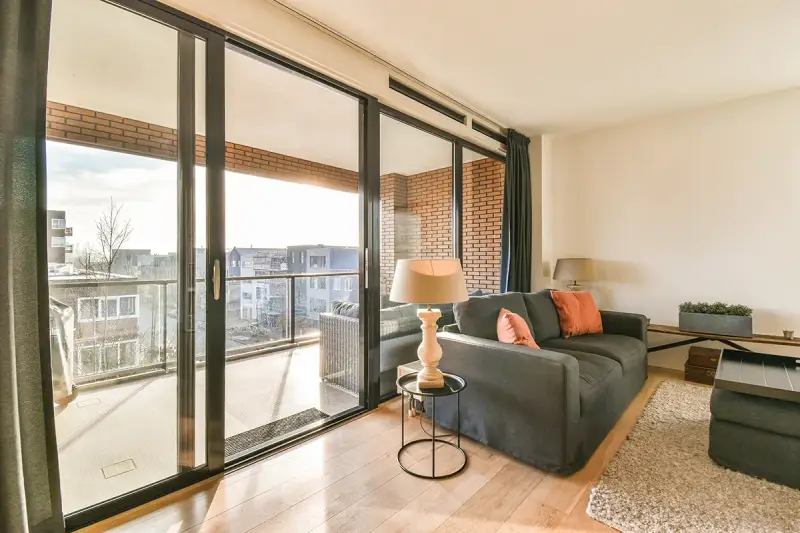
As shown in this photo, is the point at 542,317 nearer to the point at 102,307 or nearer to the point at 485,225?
the point at 485,225

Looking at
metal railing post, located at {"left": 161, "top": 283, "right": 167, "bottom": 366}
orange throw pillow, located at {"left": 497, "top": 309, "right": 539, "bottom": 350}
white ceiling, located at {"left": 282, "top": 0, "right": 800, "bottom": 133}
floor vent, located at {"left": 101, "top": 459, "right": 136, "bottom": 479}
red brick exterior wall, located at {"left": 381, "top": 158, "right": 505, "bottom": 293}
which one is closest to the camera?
floor vent, located at {"left": 101, "top": 459, "right": 136, "bottom": 479}

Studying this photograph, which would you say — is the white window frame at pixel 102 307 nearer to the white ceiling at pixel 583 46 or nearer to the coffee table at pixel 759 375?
the white ceiling at pixel 583 46

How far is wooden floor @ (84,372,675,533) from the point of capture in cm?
159

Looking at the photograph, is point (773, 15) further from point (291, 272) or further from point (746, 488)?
point (291, 272)

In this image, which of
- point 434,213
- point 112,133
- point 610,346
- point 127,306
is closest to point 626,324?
point 610,346

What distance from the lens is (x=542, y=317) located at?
3145mm

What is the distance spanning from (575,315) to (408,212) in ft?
5.74

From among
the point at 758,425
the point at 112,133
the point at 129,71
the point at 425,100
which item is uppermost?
the point at 425,100

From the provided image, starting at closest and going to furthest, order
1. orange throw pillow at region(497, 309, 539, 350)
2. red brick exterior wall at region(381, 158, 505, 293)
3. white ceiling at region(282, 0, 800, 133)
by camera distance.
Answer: white ceiling at region(282, 0, 800, 133) < orange throw pillow at region(497, 309, 539, 350) < red brick exterior wall at region(381, 158, 505, 293)

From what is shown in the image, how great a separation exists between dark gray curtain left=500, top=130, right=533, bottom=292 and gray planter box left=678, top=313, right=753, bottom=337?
4.92ft

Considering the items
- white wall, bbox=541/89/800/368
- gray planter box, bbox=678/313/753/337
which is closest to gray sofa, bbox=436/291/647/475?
gray planter box, bbox=678/313/753/337

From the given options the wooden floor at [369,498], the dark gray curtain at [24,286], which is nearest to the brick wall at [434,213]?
the wooden floor at [369,498]

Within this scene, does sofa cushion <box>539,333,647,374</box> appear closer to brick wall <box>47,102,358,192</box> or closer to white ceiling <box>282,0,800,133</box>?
white ceiling <box>282,0,800,133</box>

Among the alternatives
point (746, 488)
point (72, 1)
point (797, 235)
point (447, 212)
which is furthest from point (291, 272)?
point (797, 235)
